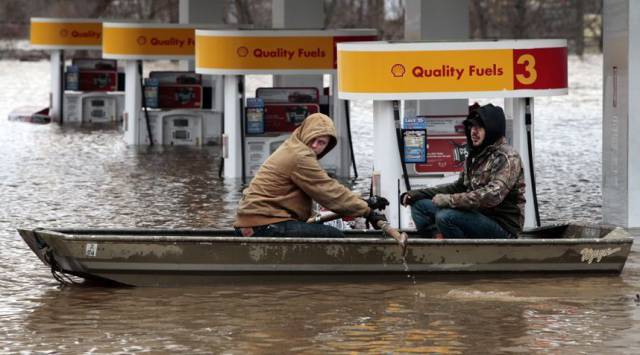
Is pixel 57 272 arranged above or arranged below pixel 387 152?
below

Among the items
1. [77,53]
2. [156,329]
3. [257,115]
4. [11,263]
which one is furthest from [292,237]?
[77,53]

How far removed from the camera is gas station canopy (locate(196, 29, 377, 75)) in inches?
974

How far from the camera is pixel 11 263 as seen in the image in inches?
613

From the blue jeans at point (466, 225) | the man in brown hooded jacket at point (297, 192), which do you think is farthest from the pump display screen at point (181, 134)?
the man in brown hooded jacket at point (297, 192)

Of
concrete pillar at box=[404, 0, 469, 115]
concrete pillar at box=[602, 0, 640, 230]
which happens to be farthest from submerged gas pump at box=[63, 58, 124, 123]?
concrete pillar at box=[602, 0, 640, 230]

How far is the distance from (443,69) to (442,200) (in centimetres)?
296

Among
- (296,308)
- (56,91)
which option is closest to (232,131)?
(296,308)

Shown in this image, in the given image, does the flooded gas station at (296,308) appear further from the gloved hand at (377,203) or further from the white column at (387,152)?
the gloved hand at (377,203)

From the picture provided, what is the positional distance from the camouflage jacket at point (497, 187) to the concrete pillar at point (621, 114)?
3.61m

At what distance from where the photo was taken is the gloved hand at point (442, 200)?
14289 millimetres

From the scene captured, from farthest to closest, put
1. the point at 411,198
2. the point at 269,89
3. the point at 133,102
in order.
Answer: the point at 133,102 < the point at 269,89 < the point at 411,198

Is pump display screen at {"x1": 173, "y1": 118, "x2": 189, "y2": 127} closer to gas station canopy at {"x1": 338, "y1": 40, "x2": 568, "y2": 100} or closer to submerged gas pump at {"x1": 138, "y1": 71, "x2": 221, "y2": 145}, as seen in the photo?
submerged gas pump at {"x1": 138, "y1": 71, "x2": 221, "y2": 145}

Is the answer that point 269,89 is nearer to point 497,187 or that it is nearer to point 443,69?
point 443,69

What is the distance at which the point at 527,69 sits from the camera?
56.3ft
